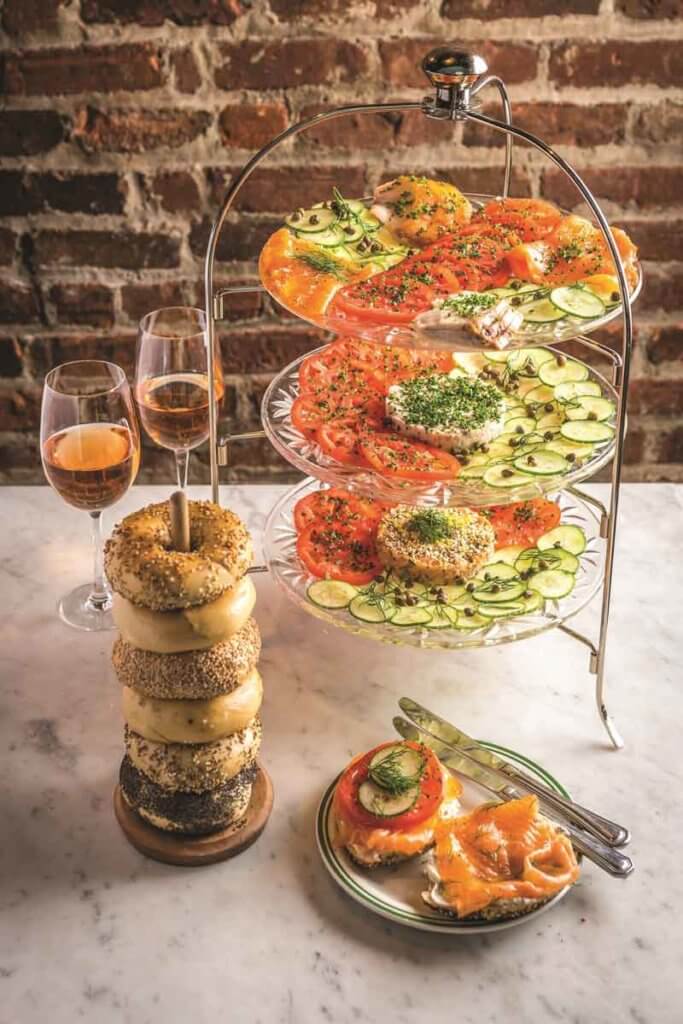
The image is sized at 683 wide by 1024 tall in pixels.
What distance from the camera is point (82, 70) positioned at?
2213 millimetres

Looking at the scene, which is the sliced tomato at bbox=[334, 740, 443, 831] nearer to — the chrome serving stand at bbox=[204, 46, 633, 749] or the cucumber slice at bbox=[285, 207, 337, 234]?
the chrome serving stand at bbox=[204, 46, 633, 749]

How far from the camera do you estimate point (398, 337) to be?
146cm

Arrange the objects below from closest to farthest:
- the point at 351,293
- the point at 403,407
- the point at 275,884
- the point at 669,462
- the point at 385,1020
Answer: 1. the point at 385,1020
2. the point at 275,884
3. the point at 351,293
4. the point at 403,407
5. the point at 669,462

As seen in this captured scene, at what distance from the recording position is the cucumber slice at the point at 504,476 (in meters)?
1.55

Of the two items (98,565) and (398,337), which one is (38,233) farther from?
(398,337)

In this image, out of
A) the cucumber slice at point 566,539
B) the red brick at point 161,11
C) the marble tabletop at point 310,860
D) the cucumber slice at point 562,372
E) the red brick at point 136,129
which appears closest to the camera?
the marble tabletop at point 310,860

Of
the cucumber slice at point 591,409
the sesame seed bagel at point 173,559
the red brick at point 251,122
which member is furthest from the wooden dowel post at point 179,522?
the red brick at point 251,122

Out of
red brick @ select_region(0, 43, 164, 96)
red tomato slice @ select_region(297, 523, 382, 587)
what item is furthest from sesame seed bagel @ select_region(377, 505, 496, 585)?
red brick @ select_region(0, 43, 164, 96)

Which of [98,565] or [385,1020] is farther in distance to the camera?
[98,565]

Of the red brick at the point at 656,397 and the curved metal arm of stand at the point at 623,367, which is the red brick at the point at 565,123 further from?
the curved metal arm of stand at the point at 623,367

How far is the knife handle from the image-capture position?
1.40 metres

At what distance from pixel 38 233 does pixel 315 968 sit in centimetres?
163

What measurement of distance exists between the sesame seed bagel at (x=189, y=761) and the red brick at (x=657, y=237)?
58.4 inches

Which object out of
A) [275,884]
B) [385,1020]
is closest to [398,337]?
[275,884]
